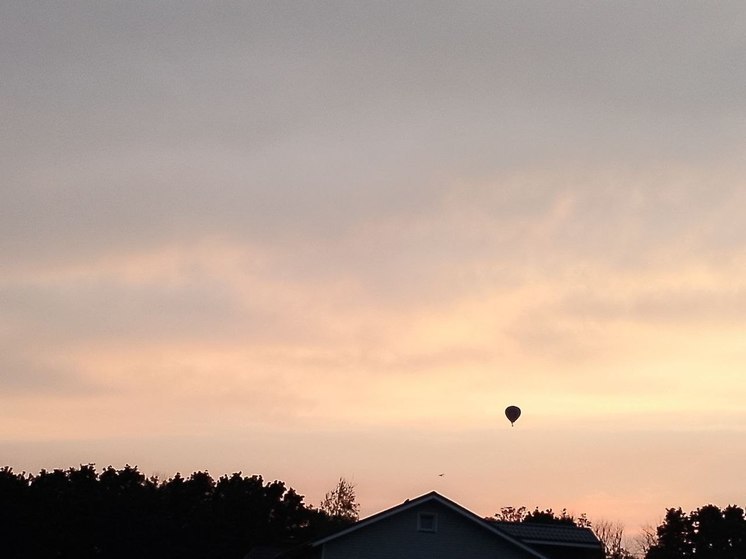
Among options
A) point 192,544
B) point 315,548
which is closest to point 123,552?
point 192,544

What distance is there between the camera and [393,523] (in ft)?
158

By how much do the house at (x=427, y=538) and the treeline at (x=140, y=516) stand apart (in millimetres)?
34615

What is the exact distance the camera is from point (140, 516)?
265ft

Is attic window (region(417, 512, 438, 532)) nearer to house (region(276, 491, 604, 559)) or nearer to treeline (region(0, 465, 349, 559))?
house (region(276, 491, 604, 559))

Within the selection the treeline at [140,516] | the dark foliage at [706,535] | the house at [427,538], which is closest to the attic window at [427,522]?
the house at [427,538]

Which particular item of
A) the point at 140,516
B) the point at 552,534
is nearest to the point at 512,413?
the point at 552,534

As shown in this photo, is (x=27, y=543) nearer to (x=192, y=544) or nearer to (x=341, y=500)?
(x=192, y=544)

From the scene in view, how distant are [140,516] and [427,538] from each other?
1591 inches

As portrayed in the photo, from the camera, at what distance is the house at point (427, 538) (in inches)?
1859

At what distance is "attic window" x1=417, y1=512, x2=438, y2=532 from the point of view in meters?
47.8

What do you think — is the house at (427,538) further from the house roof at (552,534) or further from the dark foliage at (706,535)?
the dark foliage at (706,535)

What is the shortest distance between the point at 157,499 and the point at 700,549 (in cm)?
5238

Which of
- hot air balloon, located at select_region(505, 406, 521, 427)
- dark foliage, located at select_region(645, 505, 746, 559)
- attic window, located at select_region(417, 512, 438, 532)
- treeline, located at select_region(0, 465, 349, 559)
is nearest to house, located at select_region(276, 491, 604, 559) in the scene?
attic window, located at select_region(417, 512, 438, 532)

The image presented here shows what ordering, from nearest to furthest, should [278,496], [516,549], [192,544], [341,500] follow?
[516,549] < [192,544] < [278,496] < [341,500]
